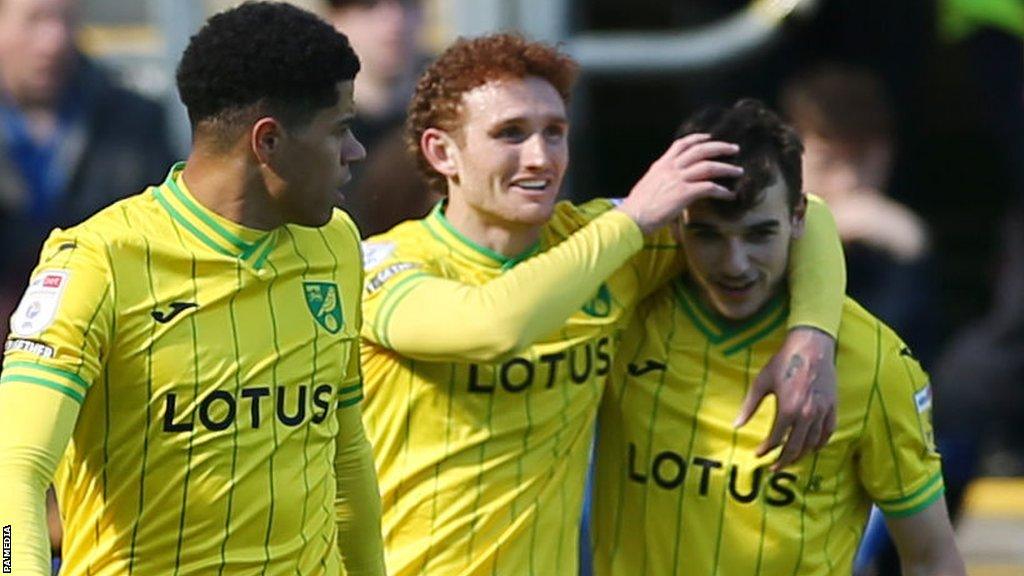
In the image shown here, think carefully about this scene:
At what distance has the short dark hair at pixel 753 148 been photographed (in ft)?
14.4

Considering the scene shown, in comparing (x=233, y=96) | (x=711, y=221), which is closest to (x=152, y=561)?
(x=233, y=96)

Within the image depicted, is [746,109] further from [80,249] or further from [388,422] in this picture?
[80,249]

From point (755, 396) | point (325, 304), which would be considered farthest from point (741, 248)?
point (325, 304)

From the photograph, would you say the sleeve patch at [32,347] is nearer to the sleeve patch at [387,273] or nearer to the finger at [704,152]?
the sleeve patch at [387,273]

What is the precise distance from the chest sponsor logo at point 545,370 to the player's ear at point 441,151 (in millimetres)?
431

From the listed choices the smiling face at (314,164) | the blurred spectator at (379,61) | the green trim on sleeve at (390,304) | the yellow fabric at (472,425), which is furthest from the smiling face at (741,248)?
the blurred spectator at (379,61)

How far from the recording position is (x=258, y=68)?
3.83 meters

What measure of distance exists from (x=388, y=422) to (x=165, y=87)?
3605mm

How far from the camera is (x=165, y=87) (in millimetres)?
7859

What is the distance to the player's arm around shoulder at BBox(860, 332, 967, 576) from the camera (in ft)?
14.8

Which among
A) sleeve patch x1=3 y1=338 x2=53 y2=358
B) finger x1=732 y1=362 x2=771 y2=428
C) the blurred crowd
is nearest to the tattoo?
finger x1=732 y1=362 x2=771 y2=428

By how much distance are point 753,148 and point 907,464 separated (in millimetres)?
705

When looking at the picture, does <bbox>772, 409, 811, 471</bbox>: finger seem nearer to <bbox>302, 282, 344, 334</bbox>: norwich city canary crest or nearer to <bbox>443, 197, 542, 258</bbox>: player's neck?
<bbox>443, 197, 542, 258</bbox>: player's neck

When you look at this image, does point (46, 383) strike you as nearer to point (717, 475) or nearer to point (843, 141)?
point (717, 475)
